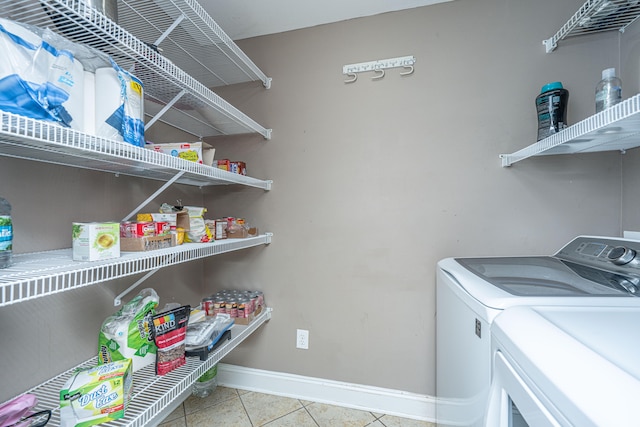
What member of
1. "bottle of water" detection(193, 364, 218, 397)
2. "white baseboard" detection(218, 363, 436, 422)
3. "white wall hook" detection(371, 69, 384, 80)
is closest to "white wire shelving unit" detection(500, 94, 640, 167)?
"white wall hook" detection(371, 69, 384, 80)

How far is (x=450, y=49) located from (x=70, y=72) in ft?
5.62

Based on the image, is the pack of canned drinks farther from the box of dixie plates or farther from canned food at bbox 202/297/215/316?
the box of dixie plates

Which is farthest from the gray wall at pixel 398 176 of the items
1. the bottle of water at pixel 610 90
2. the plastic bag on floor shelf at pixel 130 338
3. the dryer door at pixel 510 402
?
the dryer door at pixel 510 402

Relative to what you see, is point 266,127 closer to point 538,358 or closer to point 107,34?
point 107,34

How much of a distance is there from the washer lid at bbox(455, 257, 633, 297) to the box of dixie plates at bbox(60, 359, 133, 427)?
1225 millimetres

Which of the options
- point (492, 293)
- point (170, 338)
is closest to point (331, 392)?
point (170, 338)

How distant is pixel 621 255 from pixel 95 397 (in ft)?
6.01

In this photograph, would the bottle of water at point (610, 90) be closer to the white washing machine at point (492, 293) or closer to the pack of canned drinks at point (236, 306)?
the white washing machine at point (492, 293)

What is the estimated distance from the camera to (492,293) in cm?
77

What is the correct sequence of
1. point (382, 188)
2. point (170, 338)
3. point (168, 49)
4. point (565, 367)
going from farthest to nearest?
point (382, 188) → point (168, 49) → point (170, 338) → point (565, 367)

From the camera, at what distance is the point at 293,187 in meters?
1.74

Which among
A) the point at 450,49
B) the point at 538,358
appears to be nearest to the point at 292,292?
the point at 538,358

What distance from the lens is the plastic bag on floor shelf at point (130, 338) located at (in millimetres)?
979

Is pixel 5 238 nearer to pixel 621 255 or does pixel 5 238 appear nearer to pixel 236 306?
pixel 236 306
